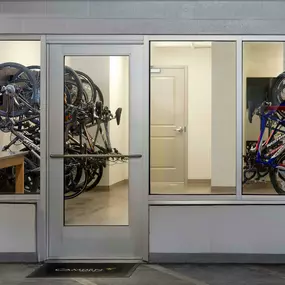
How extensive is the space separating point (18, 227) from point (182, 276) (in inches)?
69.8

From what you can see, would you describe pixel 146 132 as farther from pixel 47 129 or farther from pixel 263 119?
pixel 263 119

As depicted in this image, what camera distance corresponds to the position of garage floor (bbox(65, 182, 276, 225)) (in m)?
5.03

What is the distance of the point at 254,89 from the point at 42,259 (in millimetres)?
2836

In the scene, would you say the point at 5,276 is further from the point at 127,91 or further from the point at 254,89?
the point at 254,89

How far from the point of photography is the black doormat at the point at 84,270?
4.58 metres

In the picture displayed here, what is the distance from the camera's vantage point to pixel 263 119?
5.13m

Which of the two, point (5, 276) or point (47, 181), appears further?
point (47, 181)

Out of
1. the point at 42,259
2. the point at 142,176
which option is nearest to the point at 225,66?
the point at 142,176

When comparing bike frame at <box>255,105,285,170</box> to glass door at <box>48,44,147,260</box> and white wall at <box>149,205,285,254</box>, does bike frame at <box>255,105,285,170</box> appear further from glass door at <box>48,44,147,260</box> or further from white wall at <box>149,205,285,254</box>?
glass door at <box>48,44,147,260</box>

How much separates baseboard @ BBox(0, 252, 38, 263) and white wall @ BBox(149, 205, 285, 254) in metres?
1.23

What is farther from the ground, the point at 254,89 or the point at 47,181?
the point at 254,89

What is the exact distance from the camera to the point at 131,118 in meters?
5.05

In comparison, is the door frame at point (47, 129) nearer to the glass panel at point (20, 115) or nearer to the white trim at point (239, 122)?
the glass panel at point (20, 115)

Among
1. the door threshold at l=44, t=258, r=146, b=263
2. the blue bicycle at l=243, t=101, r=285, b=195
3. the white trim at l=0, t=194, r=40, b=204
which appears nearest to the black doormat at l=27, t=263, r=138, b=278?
the door threshold at l=44, t=258, r=146, b=263
